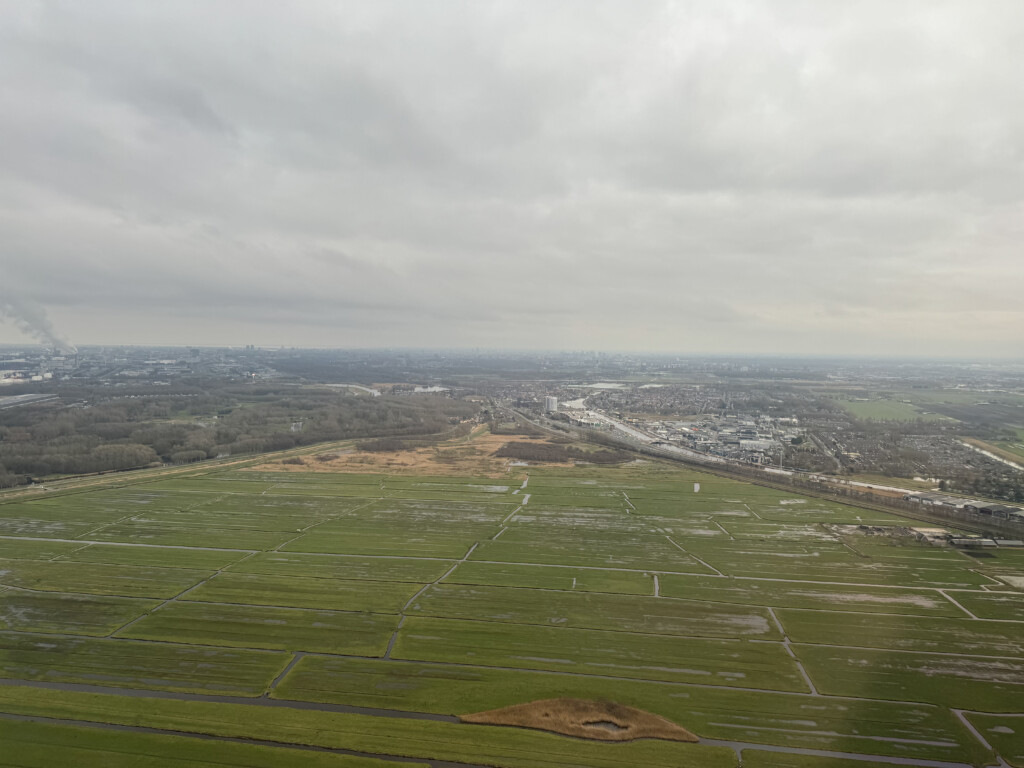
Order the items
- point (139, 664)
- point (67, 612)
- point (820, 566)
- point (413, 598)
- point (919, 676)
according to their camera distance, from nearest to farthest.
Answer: point (919, 676)
point (139, 664)
point (67, 612)
point (413, 598)
point (820, 566)

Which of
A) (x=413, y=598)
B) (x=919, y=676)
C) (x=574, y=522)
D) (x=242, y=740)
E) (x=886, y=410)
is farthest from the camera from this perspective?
(x=886, y=410)

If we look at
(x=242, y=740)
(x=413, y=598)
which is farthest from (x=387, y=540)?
(x=242, y=740)

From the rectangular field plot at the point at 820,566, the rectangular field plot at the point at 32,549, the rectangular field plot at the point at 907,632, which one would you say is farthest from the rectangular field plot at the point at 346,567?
the rectangular field plot at the point at 907,632

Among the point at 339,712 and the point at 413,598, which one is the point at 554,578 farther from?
the point at 339,712

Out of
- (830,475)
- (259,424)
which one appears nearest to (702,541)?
(830,475)

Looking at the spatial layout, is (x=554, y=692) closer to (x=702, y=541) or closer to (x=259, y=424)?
(x=702, y=541)

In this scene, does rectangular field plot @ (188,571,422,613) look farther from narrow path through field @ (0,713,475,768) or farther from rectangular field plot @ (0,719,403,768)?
rectangular field plot @ (0,719,403,768)
